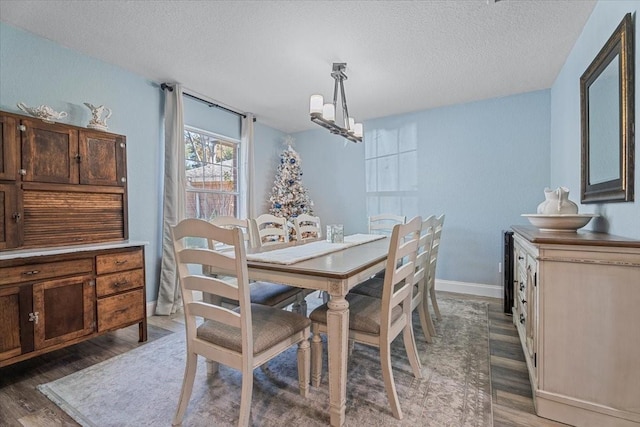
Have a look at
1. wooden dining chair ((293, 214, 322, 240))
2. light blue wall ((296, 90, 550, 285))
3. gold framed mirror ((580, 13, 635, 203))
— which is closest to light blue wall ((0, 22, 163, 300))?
wooden dining chair ((293, 214, 322, 240))

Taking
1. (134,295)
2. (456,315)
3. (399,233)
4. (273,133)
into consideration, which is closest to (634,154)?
(399,233)

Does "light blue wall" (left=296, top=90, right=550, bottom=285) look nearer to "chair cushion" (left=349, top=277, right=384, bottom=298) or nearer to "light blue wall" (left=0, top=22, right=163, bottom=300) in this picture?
"chair cushion" (left=349, top=277, right=384, bottom=298)

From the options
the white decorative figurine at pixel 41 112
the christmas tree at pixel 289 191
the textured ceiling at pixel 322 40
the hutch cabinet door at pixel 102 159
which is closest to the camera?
the textured ceiling at pixel 322 40

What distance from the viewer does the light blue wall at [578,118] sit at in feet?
5.09

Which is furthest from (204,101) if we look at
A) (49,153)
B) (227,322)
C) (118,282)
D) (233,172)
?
(227,322)

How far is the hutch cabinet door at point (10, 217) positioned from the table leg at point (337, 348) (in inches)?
89.3

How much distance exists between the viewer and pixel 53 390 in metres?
1.82

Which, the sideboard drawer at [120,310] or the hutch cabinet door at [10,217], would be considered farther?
the sideboard drawer at [120,310]

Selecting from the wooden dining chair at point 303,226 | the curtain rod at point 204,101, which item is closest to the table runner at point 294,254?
the wooden dining chair at point 303,226

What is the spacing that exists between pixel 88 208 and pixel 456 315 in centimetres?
355

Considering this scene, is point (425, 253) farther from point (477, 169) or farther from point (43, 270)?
point (43, 270)

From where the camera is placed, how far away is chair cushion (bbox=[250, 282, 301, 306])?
2113 millimetres

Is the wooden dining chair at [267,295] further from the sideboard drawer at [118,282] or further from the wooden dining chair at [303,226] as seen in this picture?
the sideboard drawer at [118,282]

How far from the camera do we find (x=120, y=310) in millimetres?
2383
